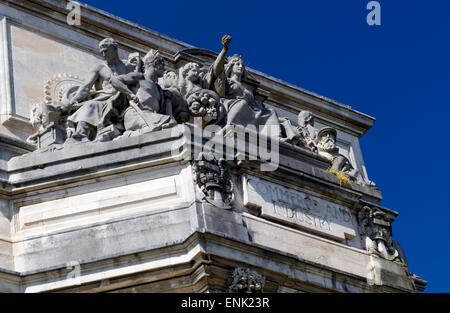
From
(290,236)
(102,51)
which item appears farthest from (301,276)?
(102,51)

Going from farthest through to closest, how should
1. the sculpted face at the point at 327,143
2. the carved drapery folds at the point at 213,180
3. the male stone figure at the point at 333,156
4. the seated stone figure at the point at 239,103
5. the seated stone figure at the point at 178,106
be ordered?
the sculpted face at the point at 327,143, the male stone figure at the point at 333,156, the seated stone figure at the point at 239,103, the seated stone figure at the point at 178,106, the carved drapery folds at the point at 213,180

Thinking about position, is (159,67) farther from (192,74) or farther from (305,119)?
(305,119)

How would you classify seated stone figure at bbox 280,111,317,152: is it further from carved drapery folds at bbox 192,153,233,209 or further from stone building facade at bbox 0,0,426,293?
carved drapery folds at bbox 192,153,233,209

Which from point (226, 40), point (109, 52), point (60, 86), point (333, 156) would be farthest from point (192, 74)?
point (333, 156)

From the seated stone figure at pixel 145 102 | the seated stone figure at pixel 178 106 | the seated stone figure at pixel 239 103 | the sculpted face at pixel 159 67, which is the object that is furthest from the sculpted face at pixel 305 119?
the seated stone figure at pixel 145 102

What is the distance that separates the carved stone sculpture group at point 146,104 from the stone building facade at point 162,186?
3cm

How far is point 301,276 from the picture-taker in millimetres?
20406

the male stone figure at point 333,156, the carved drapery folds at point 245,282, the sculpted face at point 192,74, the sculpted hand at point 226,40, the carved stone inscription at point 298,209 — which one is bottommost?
the carved drapery folds at point 245,282

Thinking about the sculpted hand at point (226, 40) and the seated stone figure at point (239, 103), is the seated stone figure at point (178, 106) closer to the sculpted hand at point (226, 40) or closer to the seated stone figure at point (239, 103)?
the seated stone figure at point (239, 103)

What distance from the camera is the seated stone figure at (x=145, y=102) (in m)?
21.7

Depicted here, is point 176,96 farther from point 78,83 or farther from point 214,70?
point 78,83

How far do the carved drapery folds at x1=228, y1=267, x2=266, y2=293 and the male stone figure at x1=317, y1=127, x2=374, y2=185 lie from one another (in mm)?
4726

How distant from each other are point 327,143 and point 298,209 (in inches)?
141

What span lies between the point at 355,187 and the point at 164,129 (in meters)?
4.12
